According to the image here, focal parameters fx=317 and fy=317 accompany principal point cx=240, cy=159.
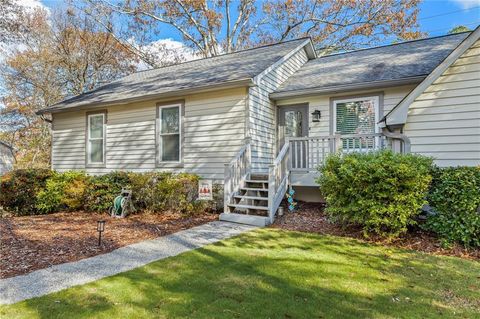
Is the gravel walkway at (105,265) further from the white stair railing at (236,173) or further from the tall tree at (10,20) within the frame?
the tall tree at (10,20)

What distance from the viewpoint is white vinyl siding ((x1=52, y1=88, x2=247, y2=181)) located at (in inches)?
337

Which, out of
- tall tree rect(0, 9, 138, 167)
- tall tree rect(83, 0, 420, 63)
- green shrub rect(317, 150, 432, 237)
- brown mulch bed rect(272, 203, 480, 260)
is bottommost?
brown mulch bed rect(272, 203, 480, 260)

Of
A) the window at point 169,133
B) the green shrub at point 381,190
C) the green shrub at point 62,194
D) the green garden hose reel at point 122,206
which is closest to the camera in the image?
the green shrub at point 381,190

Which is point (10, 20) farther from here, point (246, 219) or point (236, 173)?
point (246, 219)

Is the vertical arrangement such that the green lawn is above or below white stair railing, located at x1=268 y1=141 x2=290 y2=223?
below

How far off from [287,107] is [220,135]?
2.25 m

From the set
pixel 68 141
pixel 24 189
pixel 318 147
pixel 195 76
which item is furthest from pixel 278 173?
pixel 68 141

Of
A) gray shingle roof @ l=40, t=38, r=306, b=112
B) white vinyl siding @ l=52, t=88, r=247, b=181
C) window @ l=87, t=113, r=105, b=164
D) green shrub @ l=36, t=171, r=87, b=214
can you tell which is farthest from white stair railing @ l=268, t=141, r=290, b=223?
window @ l=87, t=113, r=105, b=164

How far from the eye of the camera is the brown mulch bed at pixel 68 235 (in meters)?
4.57

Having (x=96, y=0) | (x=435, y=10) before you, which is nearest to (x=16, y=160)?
(x=96, y=0)

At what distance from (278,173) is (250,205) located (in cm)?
100

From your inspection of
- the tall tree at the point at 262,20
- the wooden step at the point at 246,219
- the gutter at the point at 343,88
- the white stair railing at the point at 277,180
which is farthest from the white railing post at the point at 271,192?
the tall tree at the point at 262,20

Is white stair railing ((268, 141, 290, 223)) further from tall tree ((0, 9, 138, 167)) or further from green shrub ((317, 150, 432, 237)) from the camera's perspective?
tall tree ((0, 9, 138, 167))

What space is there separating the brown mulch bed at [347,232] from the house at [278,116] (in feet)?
1.64
